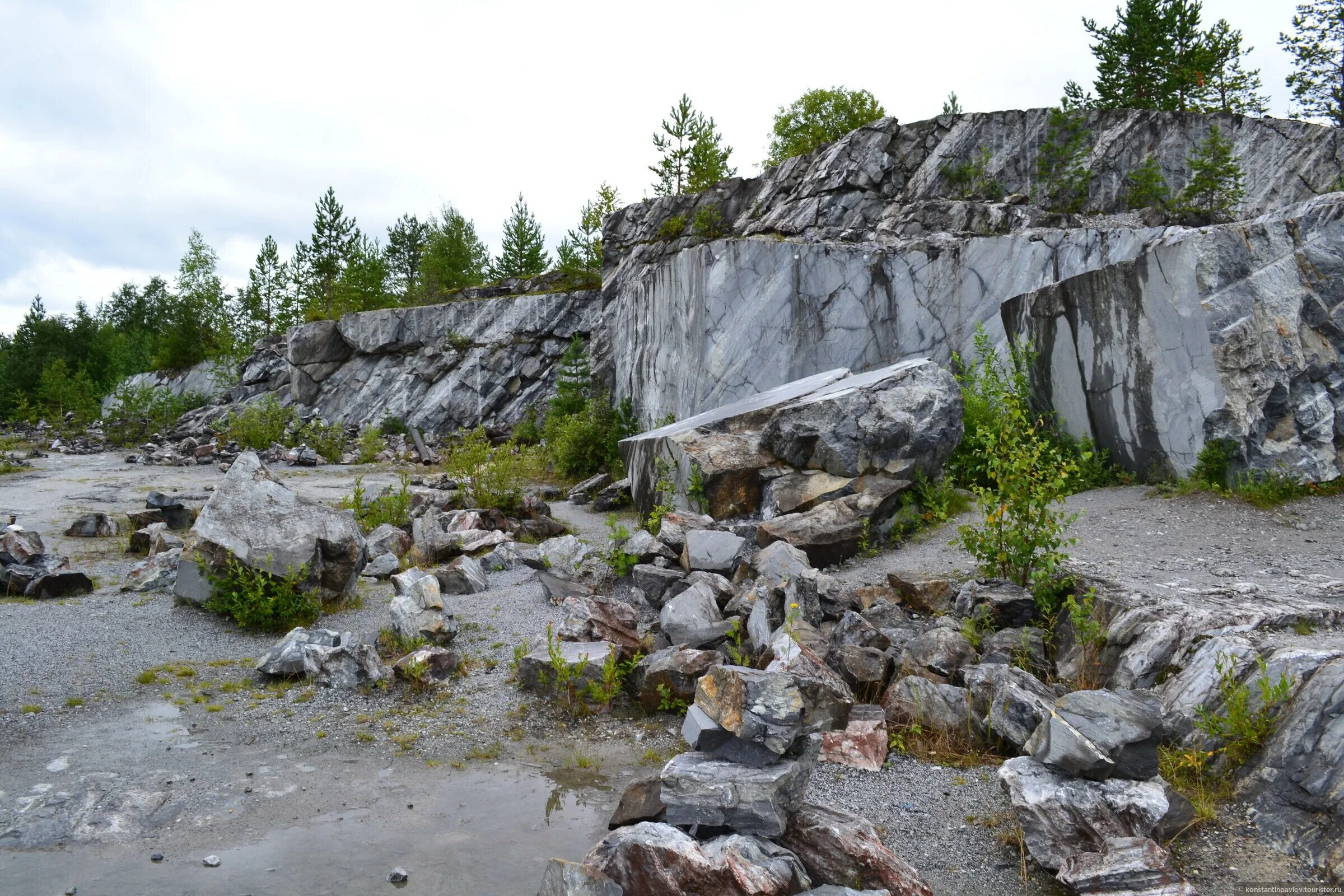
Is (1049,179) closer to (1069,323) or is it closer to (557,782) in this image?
(1069,323)

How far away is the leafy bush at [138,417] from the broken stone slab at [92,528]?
800 inches

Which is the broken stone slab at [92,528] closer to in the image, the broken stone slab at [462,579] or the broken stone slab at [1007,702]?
the broken stone slab at [462,579]

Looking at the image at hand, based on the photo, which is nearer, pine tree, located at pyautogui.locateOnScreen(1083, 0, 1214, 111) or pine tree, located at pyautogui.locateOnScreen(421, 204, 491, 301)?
pine tree, located at pyautogui.locateOnScreen(1083, 0, 1214, 111)

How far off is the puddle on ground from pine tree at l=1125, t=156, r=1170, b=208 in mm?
23061

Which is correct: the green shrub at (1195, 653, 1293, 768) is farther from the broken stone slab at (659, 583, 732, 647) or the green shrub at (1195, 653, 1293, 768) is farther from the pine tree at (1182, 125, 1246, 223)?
the pine tree at (1182, 125, 1246, 223)

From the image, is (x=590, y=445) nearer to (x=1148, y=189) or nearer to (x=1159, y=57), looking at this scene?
(x=1148, y=189)

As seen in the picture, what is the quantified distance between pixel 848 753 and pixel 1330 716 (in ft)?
7.20

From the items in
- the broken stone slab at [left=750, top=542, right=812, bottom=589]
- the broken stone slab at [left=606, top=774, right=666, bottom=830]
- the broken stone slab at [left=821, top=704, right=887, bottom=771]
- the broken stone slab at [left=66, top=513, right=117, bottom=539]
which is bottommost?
the broken stone slab at [left=821, top=704, right=887, bottom=771]

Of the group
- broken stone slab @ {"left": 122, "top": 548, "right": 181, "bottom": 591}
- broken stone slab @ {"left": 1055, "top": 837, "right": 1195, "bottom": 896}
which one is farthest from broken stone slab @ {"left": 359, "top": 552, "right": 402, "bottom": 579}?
broken stone slab @ {"left": 1055, "top": 837, "right": 1195, "bottom": 896}

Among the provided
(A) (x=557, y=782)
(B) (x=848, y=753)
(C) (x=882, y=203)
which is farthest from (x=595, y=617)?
(C) (x=882, y=203)

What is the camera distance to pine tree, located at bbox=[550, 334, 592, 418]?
23.9m

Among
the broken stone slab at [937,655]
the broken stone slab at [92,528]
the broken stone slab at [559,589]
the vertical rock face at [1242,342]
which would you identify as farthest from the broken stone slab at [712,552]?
the broken stone slab at [92,528]

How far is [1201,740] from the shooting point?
414 cm

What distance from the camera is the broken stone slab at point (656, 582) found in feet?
25.1
